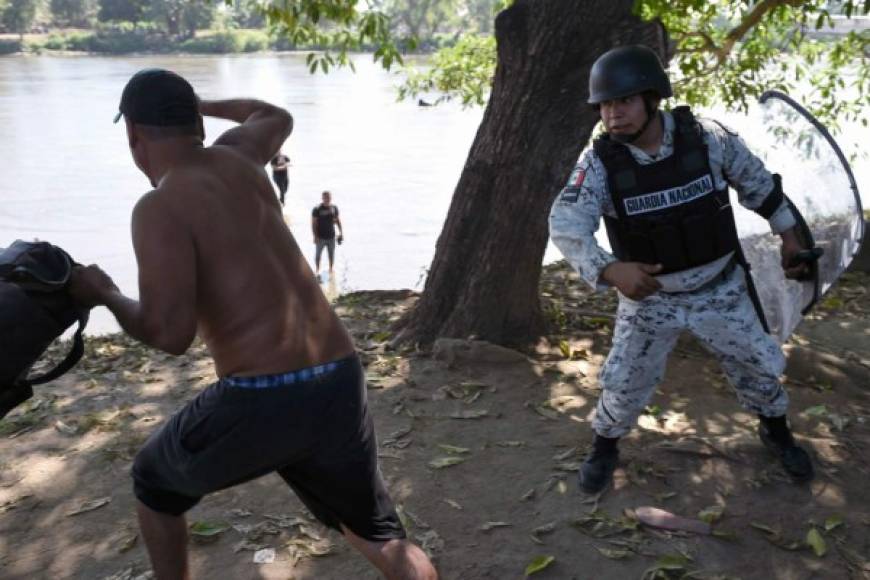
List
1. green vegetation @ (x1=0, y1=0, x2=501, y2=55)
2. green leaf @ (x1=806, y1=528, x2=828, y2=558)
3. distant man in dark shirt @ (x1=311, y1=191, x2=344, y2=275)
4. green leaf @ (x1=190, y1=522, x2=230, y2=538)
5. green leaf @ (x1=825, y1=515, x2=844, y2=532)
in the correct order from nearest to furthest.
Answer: green leaf @ (x1=806, y1=528, x2=828, y2=558) → green leaf @ (x1=825, y1=515, x2=844, y2=532) → green leaf @ (x1=190, y1=522, x2=230, y2=538) → distant man in dark shirt @ (x1=311, y1=191, x2=344, y2=275) → green vegetation @ (x1=0, y1=0, x2=501, y2=55)

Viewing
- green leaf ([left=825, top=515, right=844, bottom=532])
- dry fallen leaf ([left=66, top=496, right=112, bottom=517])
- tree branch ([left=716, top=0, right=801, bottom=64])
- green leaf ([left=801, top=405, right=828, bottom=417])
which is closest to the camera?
green leaf ([left=825, top=515, right=844, bottom=532])

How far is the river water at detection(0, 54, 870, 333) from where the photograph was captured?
15.5m

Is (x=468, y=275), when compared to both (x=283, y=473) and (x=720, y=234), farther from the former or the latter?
(x=283, y=473)

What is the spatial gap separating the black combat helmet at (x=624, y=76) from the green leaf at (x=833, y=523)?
5.49 feet

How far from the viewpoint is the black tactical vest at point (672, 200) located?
3146mm

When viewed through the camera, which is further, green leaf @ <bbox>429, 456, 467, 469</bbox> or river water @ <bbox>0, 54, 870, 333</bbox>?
river water @ <bbox>0, 54, 870, 333</bbox>

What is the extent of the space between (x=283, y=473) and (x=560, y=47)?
317 centimetres

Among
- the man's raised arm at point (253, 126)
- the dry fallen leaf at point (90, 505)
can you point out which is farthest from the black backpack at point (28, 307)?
the dry fallen leaf at point (90, 505)

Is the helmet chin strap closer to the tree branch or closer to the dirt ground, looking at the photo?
the dirt ground

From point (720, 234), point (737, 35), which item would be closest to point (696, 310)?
point (720, 234)

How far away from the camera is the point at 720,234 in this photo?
3.22 metres

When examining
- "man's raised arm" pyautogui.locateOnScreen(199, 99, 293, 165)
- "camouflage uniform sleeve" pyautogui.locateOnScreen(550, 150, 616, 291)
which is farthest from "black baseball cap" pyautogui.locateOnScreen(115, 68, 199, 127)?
"camouflage uniform sleeve" pyautogui.locateOnScreen(550, 150, 616, 291)

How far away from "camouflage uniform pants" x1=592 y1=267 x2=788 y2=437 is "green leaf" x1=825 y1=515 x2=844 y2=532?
1.43ft

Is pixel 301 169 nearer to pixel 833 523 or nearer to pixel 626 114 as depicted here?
pixel 626 114
